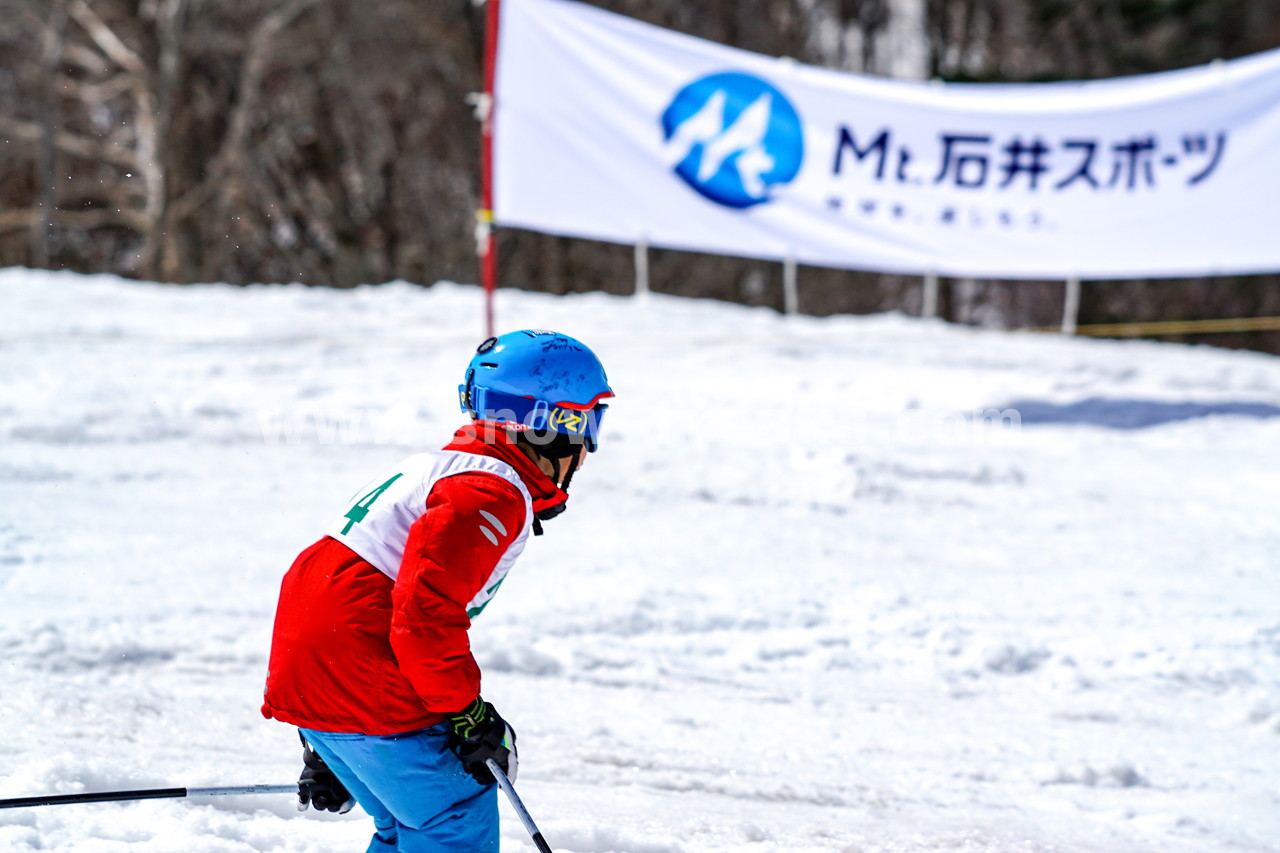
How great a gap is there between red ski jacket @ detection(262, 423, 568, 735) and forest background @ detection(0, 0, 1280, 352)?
1989cm

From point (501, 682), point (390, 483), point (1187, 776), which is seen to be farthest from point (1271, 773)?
point (390, 483)

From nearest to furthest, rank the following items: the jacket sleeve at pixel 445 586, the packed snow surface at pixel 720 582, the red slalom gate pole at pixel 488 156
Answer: the jacket sleeve at pixel 445 586
the packed snow surface at pixel 720 582
the red slalom gate pole at pixel 488 156

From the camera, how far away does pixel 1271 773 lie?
13.2 ft

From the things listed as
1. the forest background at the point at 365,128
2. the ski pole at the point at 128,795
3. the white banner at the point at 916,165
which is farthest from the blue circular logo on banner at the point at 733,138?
the forest background at the point at 365,128

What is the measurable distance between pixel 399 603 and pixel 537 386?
511 millimetres

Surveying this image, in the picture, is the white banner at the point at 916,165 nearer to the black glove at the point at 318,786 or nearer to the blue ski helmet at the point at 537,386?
the blue ski helmet at the point at 537,386

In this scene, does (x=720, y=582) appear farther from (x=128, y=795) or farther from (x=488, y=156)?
(x=488, y=156)

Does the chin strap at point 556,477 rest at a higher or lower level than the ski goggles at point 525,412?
lower

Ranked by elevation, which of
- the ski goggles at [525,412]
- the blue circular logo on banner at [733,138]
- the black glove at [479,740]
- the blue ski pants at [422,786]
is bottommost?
the blue ski pants at [422,786]

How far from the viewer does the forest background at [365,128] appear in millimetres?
21203

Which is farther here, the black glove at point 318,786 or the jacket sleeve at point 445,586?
the black glove at point 318,786

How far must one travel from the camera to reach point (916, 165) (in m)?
9.55

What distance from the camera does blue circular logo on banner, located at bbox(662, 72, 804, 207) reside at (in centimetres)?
924

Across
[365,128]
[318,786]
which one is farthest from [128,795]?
[365,128]
